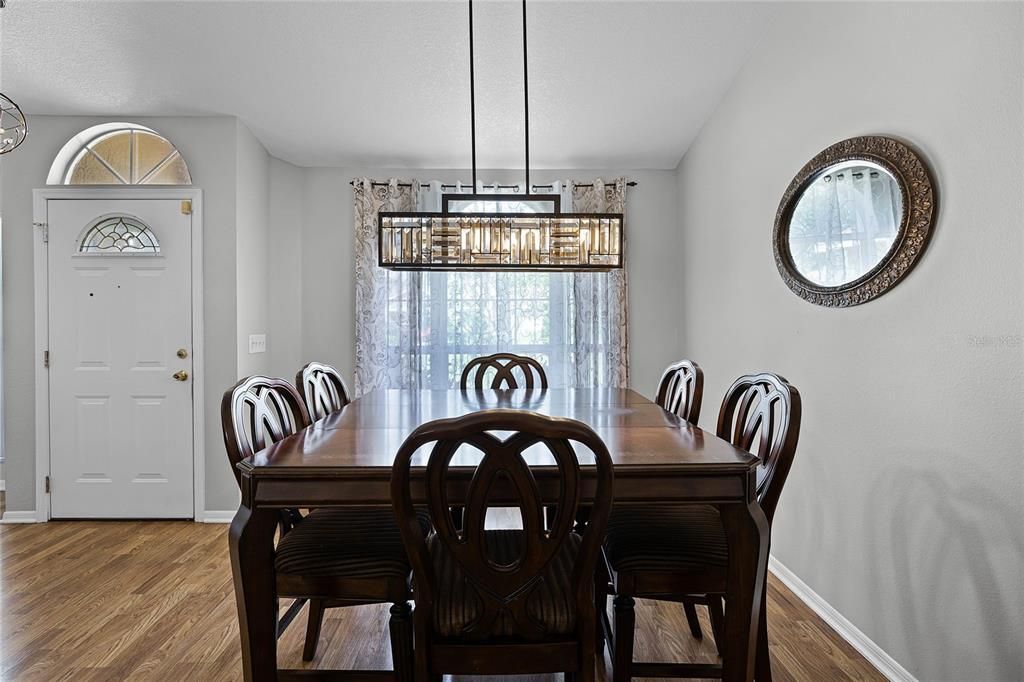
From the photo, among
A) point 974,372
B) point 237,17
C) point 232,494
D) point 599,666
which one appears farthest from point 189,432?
point 974,372

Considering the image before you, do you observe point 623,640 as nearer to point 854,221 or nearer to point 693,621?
point 693,621

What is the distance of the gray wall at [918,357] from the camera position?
142 cm

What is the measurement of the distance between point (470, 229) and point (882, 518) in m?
1.84

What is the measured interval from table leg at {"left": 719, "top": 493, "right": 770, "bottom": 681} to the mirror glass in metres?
1.09

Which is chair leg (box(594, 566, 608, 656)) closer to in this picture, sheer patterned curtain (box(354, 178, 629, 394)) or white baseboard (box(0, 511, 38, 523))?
sheer patterned curtain (box(354, 178, 629, 394))

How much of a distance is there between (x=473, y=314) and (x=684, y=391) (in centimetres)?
223

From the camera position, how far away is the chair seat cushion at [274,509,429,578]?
4.74 ft

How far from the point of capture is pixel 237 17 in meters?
2.49

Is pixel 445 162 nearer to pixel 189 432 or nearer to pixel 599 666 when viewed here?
pixel 189 432

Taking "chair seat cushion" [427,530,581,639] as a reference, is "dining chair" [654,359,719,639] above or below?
above

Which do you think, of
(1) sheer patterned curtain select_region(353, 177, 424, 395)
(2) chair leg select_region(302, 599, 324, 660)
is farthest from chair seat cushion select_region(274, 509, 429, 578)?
(1) sheer patterned curtain select_region(353, 177, 424, 395)

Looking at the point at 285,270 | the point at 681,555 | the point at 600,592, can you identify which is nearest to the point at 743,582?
the point at 681,555

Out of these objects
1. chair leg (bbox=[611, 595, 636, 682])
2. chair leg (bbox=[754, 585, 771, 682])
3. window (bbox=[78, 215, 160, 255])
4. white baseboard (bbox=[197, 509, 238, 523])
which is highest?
window (bbox=[78, 215, 160, 255])

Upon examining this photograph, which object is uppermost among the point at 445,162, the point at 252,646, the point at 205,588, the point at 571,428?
the point at 445,162
